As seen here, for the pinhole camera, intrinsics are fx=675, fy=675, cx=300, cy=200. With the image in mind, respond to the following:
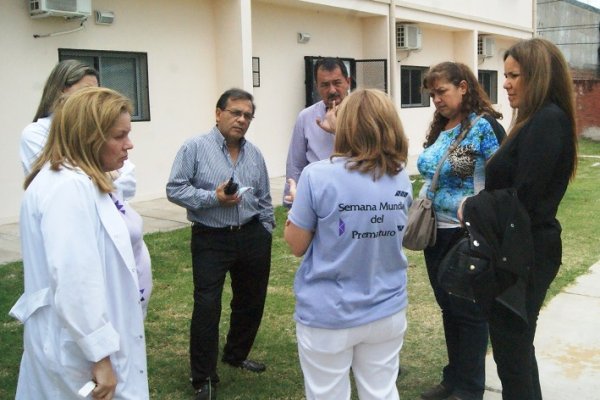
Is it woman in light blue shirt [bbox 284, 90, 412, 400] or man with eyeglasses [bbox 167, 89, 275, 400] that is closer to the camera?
woman in light blue shirt [bbox 284, 90, 412, 400]

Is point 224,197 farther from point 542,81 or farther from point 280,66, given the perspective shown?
point 280,66

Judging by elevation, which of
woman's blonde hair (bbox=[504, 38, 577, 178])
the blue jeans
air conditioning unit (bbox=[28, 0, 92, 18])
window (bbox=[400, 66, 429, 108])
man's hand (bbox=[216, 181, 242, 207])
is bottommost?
the blue jeans

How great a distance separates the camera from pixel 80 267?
2.01 metres

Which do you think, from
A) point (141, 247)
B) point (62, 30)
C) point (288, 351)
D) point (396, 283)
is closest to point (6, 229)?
point (62, 30)

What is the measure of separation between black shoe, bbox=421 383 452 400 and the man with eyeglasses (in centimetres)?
119

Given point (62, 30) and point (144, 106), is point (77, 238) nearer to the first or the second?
point (62, 30)

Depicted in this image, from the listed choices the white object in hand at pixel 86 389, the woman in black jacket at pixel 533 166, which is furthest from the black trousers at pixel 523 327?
the white object in hand at pixel 86 389

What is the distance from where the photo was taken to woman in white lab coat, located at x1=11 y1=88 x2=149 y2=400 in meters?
2.01

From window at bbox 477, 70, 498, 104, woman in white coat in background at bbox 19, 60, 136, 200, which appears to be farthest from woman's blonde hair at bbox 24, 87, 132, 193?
window at bbox 477, 70, 498, 104

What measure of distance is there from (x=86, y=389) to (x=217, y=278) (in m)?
1.73

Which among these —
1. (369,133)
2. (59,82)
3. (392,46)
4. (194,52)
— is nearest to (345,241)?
(369,133)

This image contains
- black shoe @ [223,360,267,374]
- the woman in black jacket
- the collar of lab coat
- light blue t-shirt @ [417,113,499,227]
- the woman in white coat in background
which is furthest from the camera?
black shoe @ [223,360,267,374]

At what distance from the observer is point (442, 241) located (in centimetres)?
364

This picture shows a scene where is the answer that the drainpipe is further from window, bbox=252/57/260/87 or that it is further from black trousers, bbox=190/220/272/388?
black trousers, bbox=190/220/272/388
